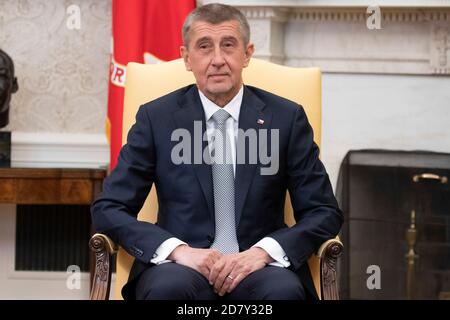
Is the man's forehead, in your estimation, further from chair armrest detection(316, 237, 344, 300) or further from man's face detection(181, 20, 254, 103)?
chair armrest detection(316, 237, 344, 300)

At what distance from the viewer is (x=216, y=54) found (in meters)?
2.58

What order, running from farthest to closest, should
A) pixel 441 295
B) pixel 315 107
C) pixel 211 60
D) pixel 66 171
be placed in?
pixel 441 295
pixel 66 171
pixel 315 107
pixel 211 60

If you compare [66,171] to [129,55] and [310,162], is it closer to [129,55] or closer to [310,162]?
[129,55]

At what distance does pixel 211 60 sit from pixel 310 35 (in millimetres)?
1698

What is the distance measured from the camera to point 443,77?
4.14 metres

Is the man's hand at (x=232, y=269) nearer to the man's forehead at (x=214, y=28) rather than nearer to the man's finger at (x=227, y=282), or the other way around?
the man's finger at (x=227, y=282)

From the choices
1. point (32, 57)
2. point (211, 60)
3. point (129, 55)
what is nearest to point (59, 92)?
point (32, 57)

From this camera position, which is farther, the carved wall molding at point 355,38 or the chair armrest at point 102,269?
the carved wall molding at point 355,38

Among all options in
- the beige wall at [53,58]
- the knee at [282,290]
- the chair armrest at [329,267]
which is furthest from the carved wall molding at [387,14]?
the knee at [282,290]

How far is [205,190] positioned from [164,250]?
0.73 ft

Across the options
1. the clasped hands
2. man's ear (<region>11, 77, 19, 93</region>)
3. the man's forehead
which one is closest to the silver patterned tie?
the clasped hands

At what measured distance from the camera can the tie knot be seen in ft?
8.74

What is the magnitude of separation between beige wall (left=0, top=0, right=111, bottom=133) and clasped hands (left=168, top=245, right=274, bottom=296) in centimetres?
199

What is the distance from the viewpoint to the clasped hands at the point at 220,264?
2404mm
